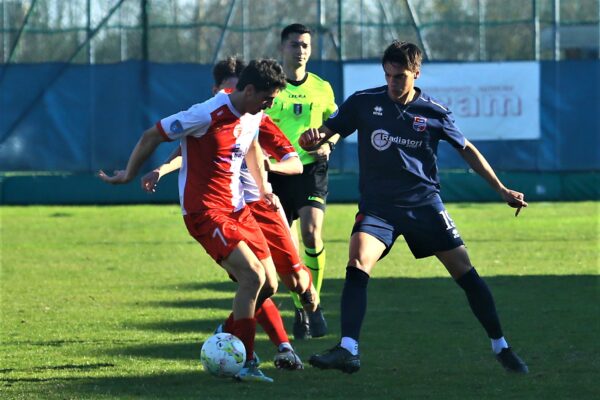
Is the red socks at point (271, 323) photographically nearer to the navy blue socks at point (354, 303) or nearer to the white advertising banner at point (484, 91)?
the navy blue socks at point (354, 303)

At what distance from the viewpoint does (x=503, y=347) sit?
26.3 ft

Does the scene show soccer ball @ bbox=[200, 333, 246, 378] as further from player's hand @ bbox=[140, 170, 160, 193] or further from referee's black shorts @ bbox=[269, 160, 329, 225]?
referee's black shorts @ bbox=[269, 160, 329, 225]

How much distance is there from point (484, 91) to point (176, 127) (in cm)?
1740

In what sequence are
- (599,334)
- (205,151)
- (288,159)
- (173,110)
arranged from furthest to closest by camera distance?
(173,110) < (599,334) < (288,159) < (205,151)

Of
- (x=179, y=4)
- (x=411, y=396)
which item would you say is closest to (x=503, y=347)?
(x=411, y=396)

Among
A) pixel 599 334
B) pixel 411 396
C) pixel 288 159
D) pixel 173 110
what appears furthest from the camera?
pixel 173 110

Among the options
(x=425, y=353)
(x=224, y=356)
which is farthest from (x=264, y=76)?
(x=425, y=353)

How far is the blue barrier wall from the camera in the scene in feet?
79.0

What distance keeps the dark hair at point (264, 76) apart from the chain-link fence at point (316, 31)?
16835 millimetres

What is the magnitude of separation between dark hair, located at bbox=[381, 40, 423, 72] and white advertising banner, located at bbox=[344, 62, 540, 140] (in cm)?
1618

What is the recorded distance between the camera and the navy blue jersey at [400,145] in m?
7.96

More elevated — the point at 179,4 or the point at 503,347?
the point at 179,4

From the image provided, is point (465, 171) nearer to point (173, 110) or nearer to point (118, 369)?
point (173, 110)

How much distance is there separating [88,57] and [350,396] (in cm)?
1831
